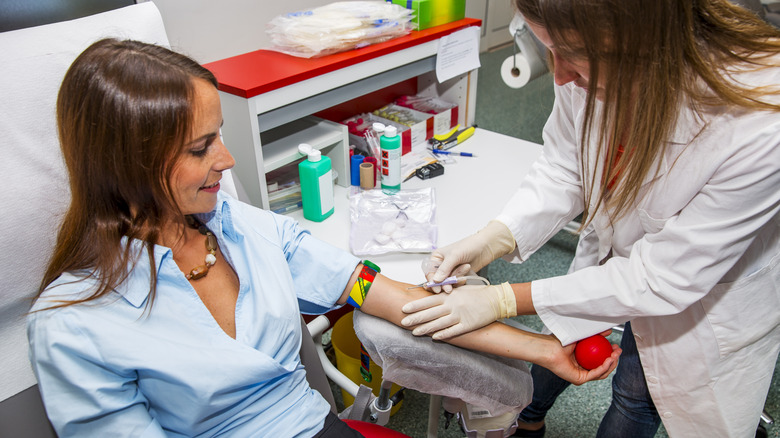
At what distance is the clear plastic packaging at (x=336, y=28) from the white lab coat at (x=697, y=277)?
653 millimetres

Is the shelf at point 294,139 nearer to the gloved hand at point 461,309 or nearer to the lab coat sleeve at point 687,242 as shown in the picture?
the gloved hand at point 461,309

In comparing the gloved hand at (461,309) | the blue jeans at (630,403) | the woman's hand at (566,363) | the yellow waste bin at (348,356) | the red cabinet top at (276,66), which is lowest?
the yellow waste bin at (348,356)

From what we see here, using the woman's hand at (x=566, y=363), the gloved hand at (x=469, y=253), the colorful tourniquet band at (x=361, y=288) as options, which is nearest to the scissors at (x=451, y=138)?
the gloved hand at (x=469, y=253)

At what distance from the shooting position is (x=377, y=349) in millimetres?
909

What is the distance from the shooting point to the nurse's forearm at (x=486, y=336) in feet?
3.40

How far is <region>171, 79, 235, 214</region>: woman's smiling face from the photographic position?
874mm

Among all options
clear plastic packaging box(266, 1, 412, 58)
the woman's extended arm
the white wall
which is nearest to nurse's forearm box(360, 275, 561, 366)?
the woman's extended arm

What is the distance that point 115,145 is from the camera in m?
0.82

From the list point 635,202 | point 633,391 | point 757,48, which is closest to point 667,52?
point 757,48

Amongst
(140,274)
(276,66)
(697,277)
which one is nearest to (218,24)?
(276,66)

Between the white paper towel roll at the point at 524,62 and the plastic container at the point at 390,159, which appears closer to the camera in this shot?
the plastic container at the point at 390,159

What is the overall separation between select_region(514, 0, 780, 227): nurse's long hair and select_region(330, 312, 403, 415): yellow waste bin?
964 mm

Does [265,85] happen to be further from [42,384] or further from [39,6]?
[42,384]

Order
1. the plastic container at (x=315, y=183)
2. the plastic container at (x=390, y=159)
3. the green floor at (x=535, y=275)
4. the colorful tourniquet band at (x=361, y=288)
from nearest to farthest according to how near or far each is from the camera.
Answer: the colorful tourniquet band at (x=361, y=288), the plastic container at (x=315, y=183), the plastic container at (x=390, y=159), the green floor at (x=535, y=275)
